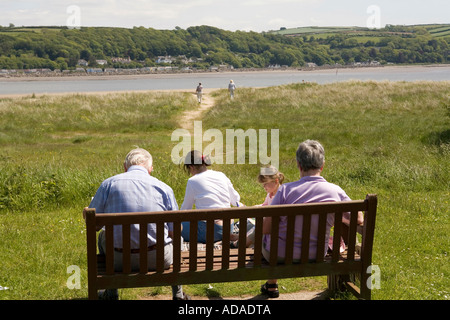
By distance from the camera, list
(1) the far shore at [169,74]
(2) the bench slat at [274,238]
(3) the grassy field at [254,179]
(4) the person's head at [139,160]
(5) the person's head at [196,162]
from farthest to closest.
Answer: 1. (1) the far shore at [169,74]
2. (5) the person's head at [196,162]
3. (3) the grassy field at [254,179]
4. (4) the person's head at [139,160]
5. (2) the bench slat at [274,238]

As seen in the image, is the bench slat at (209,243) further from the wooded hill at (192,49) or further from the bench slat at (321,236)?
the wooded hill at (192,49)

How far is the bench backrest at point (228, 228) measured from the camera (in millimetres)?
3383

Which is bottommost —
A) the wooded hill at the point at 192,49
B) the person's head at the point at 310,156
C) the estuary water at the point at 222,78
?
the estuary water at the point at 222,78

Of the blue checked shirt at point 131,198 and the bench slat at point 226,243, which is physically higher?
the blue checked shirt at point 131,198

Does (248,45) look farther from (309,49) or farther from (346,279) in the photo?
(346,279)

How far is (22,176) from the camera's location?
786 cm

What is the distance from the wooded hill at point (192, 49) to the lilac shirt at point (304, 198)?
484ft

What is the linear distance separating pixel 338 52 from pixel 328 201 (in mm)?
179441

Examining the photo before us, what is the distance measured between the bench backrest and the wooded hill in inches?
5805

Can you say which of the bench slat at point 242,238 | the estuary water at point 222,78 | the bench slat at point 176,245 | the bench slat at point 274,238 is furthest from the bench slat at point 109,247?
the estuary water at point 222,78

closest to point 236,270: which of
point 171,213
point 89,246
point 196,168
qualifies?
point 171,213

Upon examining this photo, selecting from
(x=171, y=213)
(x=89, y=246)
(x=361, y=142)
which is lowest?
(x=361, y=142)

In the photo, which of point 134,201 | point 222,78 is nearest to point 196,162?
point 134,201

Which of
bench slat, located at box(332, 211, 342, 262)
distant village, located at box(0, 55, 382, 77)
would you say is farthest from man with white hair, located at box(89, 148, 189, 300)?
distant village, located at box(0, 55, 382, 77)
